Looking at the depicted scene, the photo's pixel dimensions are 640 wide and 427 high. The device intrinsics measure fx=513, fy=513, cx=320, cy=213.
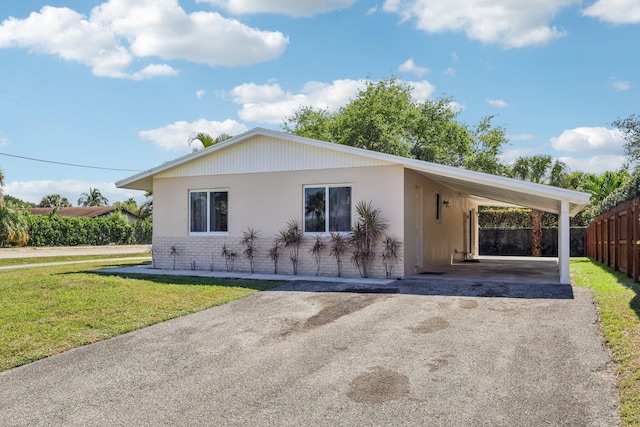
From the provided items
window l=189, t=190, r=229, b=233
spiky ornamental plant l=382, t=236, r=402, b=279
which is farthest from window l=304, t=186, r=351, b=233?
window l=189, t=190, r=229, b=233

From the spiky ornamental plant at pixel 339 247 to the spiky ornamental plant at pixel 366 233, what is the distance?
20 centimetres

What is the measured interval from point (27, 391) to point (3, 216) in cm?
2586

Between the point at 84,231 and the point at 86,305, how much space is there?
95.7ft

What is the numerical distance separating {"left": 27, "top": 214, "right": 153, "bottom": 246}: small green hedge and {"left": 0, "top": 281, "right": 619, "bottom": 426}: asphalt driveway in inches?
1110

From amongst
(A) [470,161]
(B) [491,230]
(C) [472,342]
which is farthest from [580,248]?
(C) [472,342]

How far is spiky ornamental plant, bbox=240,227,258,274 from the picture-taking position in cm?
1348

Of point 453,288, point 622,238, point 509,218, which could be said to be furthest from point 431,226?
point 509,218

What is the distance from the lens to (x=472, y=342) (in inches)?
246

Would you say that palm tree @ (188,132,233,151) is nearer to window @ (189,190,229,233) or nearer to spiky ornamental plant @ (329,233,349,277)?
window @ (189,190,229,233)

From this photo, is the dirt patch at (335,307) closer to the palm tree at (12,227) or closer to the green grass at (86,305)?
the green grass at (86,305)

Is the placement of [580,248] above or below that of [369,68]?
below

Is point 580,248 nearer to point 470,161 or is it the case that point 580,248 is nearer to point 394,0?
point 470,161

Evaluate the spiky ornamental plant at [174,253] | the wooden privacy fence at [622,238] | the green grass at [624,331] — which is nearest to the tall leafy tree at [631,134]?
the wooden privacy fence at [622,238]

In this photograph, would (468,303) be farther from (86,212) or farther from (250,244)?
(86,212)
